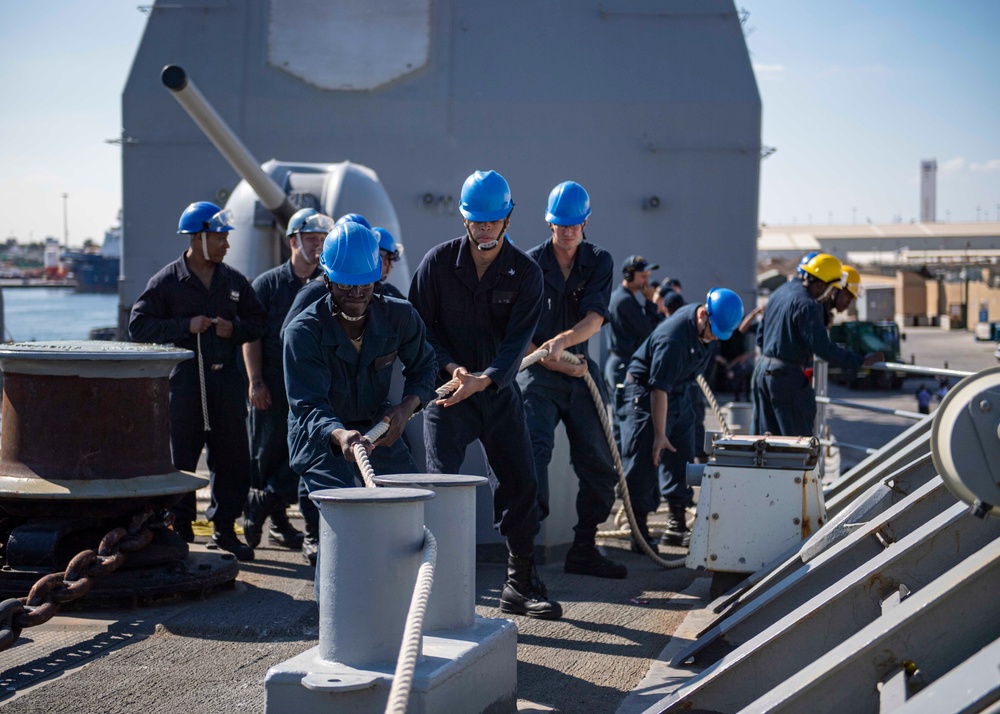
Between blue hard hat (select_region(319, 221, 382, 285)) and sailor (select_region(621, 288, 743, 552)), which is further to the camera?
sailor (select_region(621, 288, 743, 552))

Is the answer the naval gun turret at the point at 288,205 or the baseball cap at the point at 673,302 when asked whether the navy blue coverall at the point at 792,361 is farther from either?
the baseball cap at the point at 673,302

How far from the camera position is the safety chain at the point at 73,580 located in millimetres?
3826

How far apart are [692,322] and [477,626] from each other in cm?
325

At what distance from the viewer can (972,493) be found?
8.04 feet

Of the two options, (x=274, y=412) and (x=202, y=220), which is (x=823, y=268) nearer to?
(x=274, y=412)

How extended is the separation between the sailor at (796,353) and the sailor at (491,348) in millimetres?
2858

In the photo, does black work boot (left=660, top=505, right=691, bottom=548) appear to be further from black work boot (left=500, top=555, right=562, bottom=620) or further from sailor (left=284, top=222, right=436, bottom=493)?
sailor (left=284, top=222, right=436, bottom=493)

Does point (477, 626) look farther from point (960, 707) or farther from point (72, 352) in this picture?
point (72, 352)

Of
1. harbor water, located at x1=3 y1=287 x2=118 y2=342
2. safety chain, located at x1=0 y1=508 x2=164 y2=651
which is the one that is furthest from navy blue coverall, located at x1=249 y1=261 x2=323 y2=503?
harbor water, located at x1=3 y1=287 x2=118 y2=342

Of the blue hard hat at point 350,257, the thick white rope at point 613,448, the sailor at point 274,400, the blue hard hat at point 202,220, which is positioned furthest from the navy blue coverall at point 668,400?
the blue hard hat at point 350,257

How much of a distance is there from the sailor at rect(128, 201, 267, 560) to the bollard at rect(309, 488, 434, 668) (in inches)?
119

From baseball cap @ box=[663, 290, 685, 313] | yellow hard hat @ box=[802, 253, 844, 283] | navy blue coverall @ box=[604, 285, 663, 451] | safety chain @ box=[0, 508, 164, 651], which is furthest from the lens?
baseball cap @ box=[663, 290, 685, 313]

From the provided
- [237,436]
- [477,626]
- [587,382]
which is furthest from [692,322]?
[477,626]

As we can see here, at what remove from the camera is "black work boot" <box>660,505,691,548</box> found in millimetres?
6758
